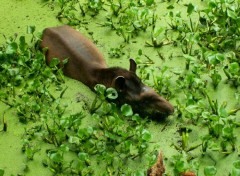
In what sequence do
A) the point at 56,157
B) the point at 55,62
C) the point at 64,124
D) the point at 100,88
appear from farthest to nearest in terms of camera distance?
1. the point at 55,62
2. the point at 100,88
3. the point at 64,124
4. the point at 56,157

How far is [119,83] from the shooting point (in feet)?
12.2

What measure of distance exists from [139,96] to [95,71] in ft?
1.47

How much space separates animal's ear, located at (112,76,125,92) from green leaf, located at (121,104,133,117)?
20cm

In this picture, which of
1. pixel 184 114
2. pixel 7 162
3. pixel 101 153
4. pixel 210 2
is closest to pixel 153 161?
pixel 101 153

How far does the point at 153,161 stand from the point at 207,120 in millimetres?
640

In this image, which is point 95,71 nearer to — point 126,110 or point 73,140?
point 126,110

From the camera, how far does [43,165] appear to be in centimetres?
343

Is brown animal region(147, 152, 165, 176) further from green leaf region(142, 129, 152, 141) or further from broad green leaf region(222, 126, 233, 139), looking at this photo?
broad green leaf region(222, 126, 233, 139)

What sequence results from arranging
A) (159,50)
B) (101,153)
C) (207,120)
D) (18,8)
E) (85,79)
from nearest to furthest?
(101,153), (207,120), (85,79), (159,50), (18,8)

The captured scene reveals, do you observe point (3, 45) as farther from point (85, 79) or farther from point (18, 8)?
point (85, 79)

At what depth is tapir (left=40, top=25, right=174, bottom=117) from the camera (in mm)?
3719

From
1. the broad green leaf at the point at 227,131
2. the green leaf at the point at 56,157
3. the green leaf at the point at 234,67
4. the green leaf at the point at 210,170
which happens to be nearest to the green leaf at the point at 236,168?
the green leaf at the point at 210,170

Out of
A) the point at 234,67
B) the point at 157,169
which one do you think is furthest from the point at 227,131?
the point at 234,67

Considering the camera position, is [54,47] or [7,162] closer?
[7,162]
